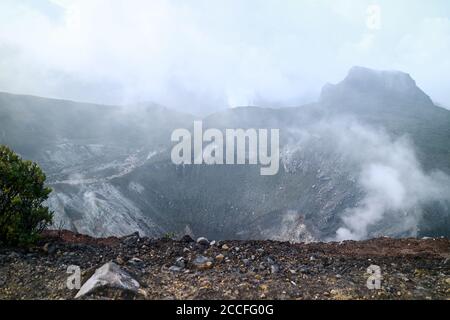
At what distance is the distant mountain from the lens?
92000mm

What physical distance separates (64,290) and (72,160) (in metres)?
147

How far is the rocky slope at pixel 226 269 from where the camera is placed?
9594mm

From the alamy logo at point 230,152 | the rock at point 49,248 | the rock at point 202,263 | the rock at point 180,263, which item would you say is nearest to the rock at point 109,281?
the rock at point 180,263

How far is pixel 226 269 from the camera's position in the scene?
36.7 feet

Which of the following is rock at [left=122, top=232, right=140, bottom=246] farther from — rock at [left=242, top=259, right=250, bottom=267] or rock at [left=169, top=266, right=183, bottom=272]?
rock at [left=242, top=259, right=250, bottom=267]

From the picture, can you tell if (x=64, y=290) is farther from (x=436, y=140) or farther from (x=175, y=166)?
(x=436, y=140)

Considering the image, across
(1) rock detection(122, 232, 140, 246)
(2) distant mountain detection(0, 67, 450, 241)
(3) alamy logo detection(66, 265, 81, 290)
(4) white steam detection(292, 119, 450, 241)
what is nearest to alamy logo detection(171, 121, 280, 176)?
(2) distant mountain detection(0, 67, 450, 241)

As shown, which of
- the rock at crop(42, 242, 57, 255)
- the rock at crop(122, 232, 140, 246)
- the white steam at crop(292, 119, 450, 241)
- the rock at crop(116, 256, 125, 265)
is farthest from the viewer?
the white steam at crop(292, 119, 450, 241)

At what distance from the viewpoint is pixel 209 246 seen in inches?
523

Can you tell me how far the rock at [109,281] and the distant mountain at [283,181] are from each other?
232 feet

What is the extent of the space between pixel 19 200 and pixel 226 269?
766 cm

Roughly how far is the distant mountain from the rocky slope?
67.8m

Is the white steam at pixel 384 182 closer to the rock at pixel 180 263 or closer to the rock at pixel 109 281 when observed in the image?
the rock at pixel 180 263
